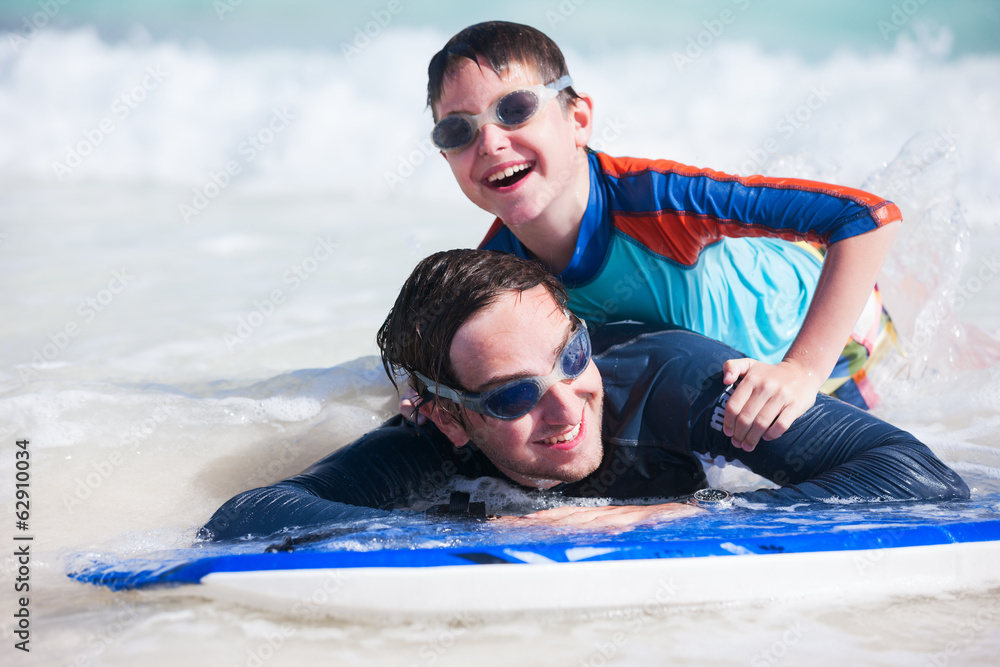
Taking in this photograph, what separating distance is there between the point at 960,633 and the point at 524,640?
2.99ft

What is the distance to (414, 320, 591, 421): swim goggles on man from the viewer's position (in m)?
2.32

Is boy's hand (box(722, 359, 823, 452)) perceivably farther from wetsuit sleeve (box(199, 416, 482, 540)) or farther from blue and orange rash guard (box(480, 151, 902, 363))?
wetsuit sleeve (box(199, 416, 482, 540))

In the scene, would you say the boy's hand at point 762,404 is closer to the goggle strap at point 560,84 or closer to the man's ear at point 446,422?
the man's ear at point 446,422

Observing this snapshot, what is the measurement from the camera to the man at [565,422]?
2.33m

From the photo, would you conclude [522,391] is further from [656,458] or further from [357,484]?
[357,484]

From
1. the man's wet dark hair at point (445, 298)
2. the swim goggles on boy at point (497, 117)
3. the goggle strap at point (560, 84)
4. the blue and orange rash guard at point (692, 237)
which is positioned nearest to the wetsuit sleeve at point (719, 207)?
the blue and orange rash guard at point (692, 237)

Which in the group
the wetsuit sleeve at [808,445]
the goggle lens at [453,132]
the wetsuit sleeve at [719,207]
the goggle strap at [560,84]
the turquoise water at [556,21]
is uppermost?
the turquoise water at [556,21]

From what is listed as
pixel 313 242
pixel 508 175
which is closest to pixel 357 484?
pixel 508 175

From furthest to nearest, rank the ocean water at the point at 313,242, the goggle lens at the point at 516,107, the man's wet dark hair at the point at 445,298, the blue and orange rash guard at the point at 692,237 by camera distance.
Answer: the goggle lens at the point at 516,107 → the blue and orange rash guard at the point at 692,237 → the man's wet dark hair at the point at 445,298 → the ocean water at the point at 313,242

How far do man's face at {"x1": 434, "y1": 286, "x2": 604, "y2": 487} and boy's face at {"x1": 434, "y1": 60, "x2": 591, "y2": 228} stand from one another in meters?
0.54

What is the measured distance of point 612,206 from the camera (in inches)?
121

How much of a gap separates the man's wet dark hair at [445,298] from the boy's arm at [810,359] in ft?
1.80

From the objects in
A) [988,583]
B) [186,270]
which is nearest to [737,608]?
[988,583]

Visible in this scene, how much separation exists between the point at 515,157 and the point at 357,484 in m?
1.13
